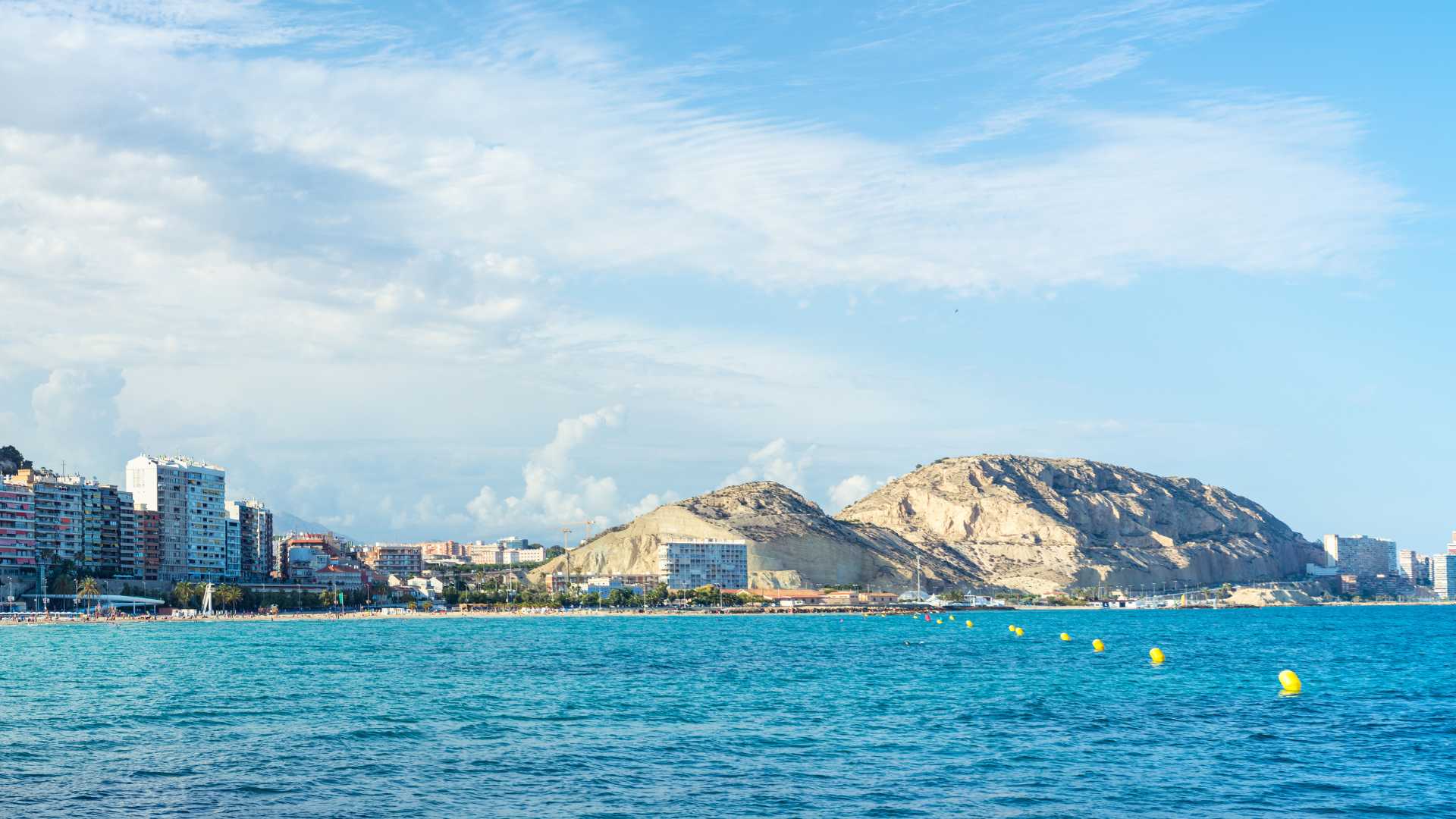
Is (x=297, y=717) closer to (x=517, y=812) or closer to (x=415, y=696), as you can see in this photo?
(x=415, y=696)

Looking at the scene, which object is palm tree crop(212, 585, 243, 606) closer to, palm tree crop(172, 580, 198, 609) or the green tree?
palm tree crop(172, 580, 198, 609)

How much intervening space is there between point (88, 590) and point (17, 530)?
14.8m

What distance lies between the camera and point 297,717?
50.5m

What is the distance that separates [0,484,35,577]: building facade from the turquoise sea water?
3854 inches

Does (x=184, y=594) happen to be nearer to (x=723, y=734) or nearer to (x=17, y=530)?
(x=17, y=530)

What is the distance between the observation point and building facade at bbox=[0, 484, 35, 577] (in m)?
174

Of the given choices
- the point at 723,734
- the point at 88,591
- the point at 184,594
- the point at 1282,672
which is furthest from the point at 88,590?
the point at 1282,672

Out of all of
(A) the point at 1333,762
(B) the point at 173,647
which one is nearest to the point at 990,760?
(A) the point at 1333,762

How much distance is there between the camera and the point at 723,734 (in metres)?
45.8

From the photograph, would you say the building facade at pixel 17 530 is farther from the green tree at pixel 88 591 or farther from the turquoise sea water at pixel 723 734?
the turquoise sea water at pixel 723 734

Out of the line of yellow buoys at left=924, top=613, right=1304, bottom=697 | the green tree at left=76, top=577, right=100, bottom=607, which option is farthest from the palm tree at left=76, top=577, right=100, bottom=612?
the line of yellow buoys at left=924, top=613, right=1304, bottom=697

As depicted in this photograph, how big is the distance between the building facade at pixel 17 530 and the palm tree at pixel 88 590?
8.96 m

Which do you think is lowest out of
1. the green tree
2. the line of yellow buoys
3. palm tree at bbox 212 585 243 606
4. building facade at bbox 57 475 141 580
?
the line of yellow buoys

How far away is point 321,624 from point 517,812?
451 ft
